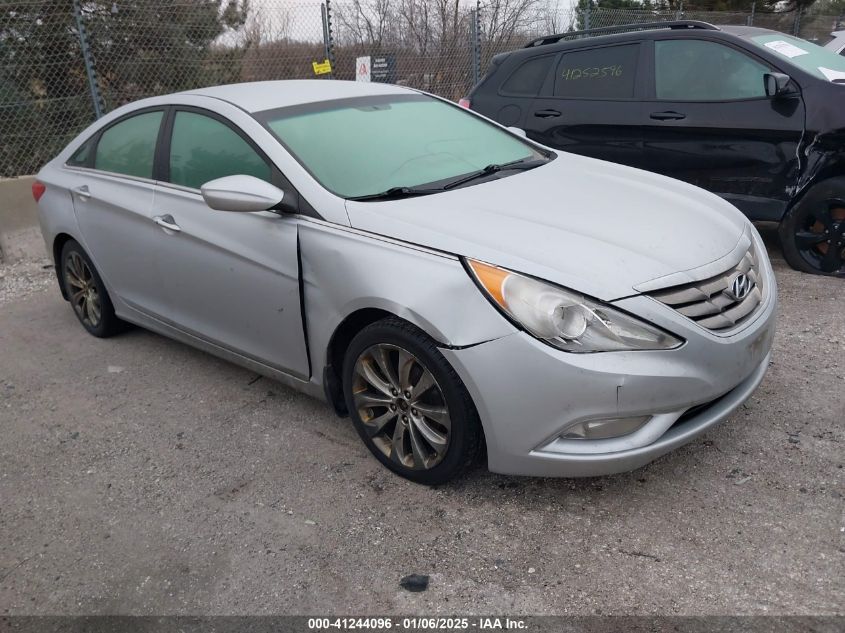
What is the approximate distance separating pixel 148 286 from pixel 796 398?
11.1 feet

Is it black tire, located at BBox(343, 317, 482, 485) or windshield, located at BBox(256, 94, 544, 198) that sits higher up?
windshield, located at BBox(256, 94, 544, 198)

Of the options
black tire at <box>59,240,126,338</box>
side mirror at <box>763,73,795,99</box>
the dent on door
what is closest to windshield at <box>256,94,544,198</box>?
the dent on door

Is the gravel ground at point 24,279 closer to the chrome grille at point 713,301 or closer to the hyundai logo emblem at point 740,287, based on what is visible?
the chrome grille at point 713,301

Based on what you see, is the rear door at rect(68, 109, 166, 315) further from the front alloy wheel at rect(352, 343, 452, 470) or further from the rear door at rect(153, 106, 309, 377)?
the front alloy wheel at rect(352, 343, 452, 470)

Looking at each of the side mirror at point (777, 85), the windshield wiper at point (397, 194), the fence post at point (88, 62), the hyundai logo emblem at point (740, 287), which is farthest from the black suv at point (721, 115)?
the fence post at point (88, 62)

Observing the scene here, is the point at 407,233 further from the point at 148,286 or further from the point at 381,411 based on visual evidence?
the point at 148,286

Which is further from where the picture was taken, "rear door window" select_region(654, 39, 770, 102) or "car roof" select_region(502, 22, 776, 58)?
"car roof" select_region(502, 22, 776, 58)

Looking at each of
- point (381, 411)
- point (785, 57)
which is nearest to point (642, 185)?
point (381, 411)

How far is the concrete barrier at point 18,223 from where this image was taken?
→ 263 inches

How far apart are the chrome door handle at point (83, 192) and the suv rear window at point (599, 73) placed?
367 cm

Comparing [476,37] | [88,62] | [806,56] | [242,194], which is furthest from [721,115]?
[88,62]

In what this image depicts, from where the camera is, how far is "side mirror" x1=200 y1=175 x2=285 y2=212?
9.90ft

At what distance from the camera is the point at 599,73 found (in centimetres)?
573

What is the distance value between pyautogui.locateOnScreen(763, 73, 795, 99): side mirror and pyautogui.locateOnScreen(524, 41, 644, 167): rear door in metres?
0.91
